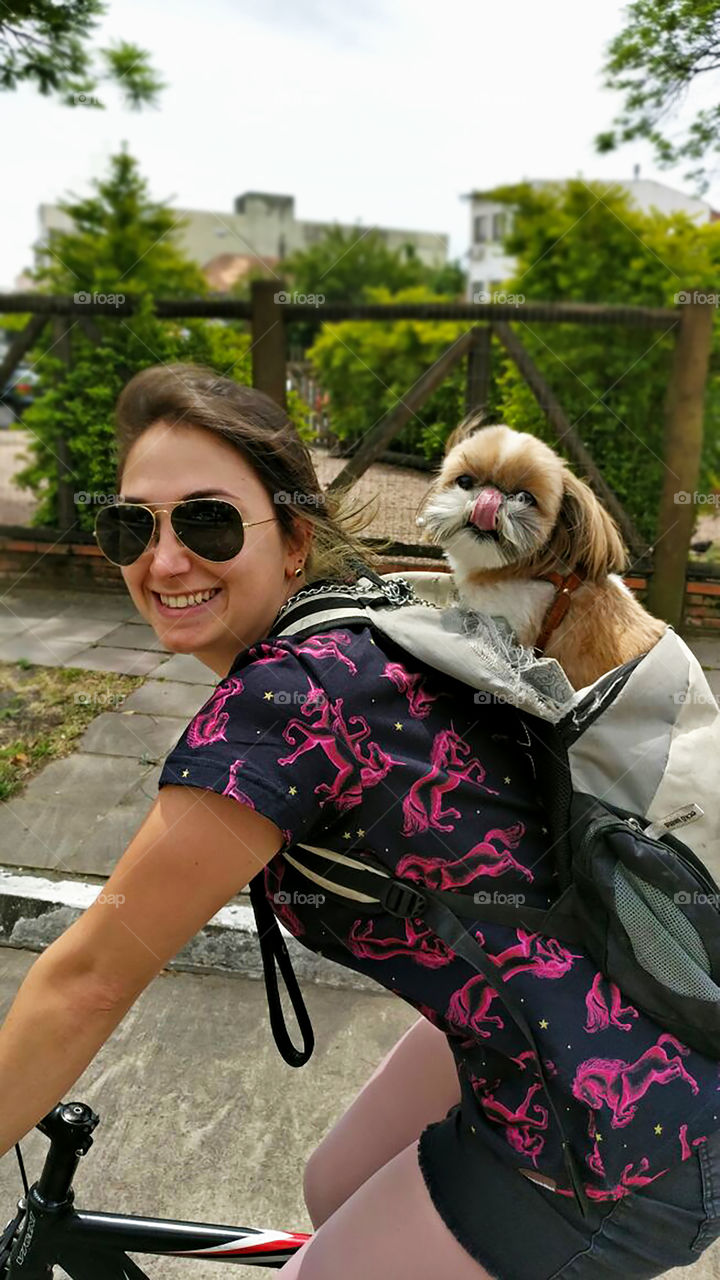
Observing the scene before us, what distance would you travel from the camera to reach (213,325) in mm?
6211

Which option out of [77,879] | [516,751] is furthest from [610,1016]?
[77,879]

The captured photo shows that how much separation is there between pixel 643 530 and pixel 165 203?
13.1 ft

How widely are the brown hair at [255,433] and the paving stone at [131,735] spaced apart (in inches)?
123

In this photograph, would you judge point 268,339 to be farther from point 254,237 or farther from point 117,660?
point 254,237

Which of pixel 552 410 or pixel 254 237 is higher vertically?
pixel 254 237

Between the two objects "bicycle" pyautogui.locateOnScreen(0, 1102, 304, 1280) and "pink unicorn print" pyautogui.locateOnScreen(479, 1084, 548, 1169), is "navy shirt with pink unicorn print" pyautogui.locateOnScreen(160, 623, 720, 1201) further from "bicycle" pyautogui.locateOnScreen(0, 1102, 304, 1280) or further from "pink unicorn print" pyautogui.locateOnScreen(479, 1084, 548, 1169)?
"bicycle" pyautogui.locateOnScreen(0, 1102, 304, 1280)

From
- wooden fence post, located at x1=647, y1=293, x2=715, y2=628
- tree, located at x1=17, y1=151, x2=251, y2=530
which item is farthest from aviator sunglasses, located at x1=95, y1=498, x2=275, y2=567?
tree, located at x1=17, y1=151, x2=251, y2=530

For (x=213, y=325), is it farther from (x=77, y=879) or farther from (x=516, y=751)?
(x=516, y=751)

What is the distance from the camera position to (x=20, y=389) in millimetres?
7422

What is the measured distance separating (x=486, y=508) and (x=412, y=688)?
80 centimetres

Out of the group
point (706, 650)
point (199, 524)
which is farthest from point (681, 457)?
point (199, 524)

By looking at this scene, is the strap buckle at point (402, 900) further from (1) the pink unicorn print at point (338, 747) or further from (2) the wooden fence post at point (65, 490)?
(2) the wooden fence post at point (65, 490)

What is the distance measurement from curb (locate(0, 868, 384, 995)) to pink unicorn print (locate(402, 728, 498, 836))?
76.0 inches

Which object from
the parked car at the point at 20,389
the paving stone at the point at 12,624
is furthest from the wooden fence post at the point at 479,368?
the parked car at the point at 20,389
